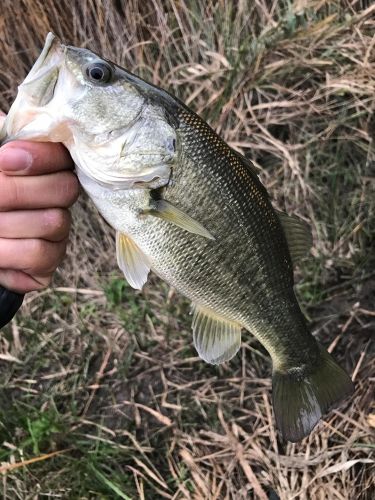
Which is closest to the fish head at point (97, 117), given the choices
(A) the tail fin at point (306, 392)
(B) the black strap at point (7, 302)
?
(B) the black strap at point (7, 302)

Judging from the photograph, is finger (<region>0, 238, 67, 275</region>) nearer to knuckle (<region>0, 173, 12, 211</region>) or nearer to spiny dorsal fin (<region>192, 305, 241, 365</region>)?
knuckle (<region>0, 173, 12, 211</region>)

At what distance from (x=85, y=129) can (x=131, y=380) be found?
1697 millimetres

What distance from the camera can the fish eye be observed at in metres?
1.46

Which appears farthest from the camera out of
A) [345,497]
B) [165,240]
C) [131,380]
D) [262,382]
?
[131,380]

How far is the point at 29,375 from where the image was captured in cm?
296

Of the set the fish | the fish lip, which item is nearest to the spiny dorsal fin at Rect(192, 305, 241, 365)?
the fish

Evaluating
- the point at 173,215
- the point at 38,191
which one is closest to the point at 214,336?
the point at 173,215

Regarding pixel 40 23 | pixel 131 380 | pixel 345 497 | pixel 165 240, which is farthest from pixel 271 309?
pixel 40 23

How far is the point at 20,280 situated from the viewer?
1.69 m

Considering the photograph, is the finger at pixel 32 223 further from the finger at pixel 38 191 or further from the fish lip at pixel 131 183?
the fish lip at pixel 131 183

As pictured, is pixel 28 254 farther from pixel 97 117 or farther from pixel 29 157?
pixel 97 117

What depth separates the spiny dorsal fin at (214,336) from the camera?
1825 millimetres

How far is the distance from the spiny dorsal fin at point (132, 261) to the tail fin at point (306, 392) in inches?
26.7

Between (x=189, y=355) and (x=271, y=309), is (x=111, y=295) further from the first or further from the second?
(x=271, y=309)
